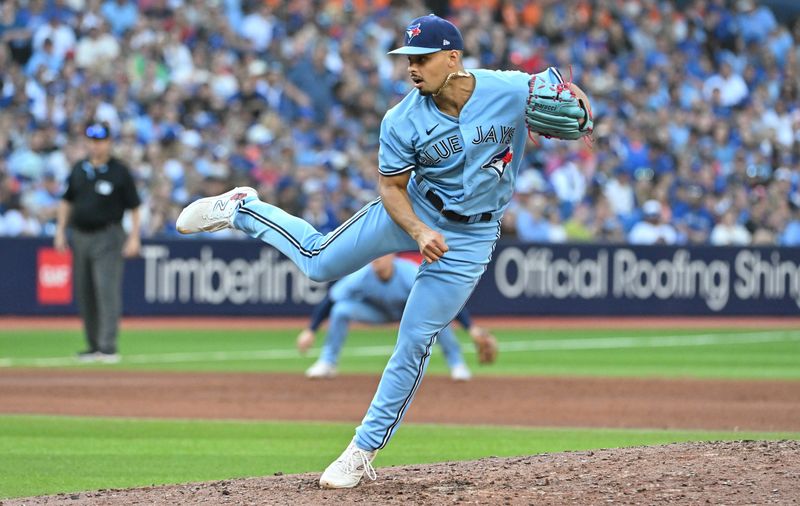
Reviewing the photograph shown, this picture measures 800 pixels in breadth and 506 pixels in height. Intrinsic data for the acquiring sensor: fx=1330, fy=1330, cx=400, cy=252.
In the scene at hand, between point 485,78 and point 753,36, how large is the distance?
969 inches

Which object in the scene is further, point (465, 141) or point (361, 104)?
point (361, 104)

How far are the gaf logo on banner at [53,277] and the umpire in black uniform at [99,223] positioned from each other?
5.33 m

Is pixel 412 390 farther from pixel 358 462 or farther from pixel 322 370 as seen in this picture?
pixel 322 370

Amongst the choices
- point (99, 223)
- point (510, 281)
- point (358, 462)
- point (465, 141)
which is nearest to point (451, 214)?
point (465, 141)

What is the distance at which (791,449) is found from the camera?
7180 mm

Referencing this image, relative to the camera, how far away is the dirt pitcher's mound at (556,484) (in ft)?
20.0

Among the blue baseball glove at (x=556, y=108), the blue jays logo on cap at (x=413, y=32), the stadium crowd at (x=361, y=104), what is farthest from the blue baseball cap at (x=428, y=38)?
the stadium crowd at (x=361, y=104)

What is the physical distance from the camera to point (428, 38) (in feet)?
20.5

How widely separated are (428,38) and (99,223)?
8.60m

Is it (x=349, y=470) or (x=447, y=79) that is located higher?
(x=447, y=79)

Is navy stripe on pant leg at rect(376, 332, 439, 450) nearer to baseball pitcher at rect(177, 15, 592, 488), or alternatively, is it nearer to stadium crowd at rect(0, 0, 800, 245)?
baseball pitcher at rect(177, 15, 592, 488)

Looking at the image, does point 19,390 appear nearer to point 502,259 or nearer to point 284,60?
point 502,259

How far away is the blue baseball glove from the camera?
6293 mm

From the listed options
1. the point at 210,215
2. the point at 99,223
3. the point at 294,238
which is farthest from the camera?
the point at 99,223
